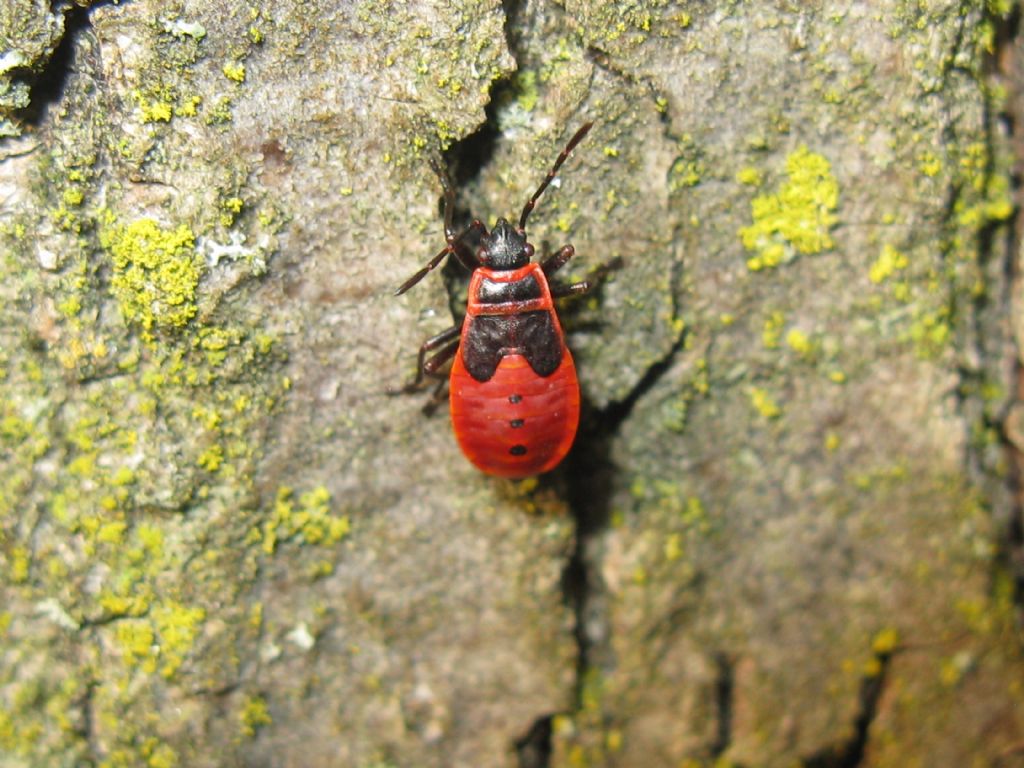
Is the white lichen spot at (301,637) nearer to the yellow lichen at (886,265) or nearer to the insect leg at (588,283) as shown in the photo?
the insect leg at (588,283)

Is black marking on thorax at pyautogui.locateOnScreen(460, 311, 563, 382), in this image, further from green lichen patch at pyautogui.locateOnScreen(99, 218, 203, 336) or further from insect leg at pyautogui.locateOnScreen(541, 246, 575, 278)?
green lichen patch at pyautogui.locateOnScreen(99, 218, 203, 336)

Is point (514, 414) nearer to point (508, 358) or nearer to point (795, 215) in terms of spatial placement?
point (508, 358)

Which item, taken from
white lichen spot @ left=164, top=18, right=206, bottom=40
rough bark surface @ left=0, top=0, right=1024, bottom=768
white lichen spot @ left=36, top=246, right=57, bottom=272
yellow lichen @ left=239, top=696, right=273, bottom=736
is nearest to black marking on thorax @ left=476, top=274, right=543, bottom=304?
rough bark surface @ left=0, top=0, right=1024, bottom=768

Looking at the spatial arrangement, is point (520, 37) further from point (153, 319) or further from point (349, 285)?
point (153, 319)

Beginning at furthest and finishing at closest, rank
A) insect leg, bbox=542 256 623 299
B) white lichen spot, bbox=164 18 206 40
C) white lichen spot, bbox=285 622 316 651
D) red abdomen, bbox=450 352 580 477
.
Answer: white lichen spot, bbox=285 622 316 651, insect leg, bbox=542 256 623 299, red abdomen, bbox=450 352 580 477, white lichen spot, bbox=164 18 206 40

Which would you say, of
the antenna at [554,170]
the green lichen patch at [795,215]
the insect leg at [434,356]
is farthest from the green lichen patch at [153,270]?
the green lichen patch at [795,215]

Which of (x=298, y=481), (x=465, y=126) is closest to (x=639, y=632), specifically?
(x=298, y=481)
